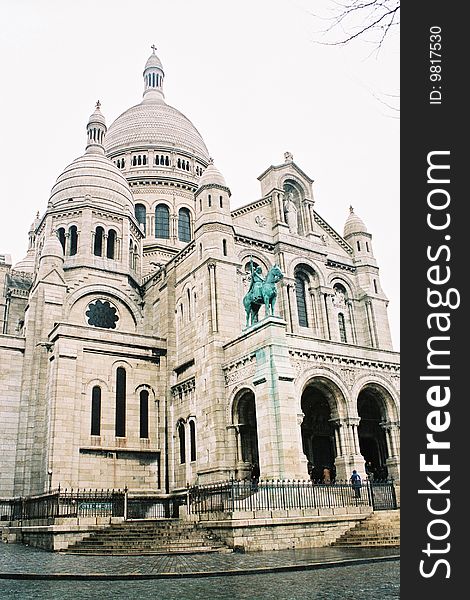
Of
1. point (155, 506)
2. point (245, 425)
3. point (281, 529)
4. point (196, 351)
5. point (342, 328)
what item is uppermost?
point (342, 328)

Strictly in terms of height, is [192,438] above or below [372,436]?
above

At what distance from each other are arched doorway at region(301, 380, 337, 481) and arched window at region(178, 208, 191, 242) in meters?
23.6

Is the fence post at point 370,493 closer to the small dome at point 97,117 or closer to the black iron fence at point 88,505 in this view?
the black iron fence at point 88,505

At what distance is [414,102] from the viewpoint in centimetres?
604

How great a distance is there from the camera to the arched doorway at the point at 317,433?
1091 inches

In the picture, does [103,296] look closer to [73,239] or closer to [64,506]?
[73,239]

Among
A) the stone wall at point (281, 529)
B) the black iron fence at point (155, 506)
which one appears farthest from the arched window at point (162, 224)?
the stone wall at point (281, 529)

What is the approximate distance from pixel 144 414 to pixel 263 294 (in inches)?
415

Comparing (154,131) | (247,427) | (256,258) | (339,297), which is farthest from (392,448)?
(154,131)

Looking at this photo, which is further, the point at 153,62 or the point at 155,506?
the point at 153,62

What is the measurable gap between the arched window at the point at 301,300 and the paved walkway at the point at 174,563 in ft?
53.1

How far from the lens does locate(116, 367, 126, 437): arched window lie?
29234 mm

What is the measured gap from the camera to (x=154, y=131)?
176 feet

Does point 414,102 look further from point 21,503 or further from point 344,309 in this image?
point 344,309
